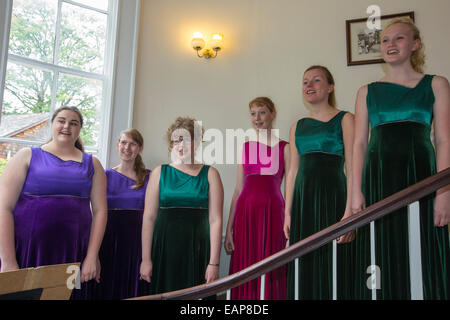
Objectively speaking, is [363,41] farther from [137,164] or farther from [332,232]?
[332,232]

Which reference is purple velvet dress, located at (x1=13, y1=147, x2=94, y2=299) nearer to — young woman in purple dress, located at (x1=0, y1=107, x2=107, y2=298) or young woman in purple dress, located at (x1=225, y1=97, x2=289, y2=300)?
young woman in purple dress, located at (x1=0, y1=107, x2=107, y2=298)

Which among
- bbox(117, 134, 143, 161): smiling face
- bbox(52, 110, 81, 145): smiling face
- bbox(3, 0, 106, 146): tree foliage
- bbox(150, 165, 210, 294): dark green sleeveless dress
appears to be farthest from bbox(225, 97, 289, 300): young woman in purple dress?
bbox(3, 0, 106, 146): tree foliage

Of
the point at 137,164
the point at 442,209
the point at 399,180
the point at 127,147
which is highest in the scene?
the point at 127,147

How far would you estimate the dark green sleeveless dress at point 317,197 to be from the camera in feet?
6.33

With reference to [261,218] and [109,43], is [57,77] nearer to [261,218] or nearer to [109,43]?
[109,43]

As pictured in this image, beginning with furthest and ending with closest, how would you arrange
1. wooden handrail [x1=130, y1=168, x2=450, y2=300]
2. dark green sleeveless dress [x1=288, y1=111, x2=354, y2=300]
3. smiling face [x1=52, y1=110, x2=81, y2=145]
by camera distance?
smiling face [x1=52, y1=110, x2=81, y2=145], dark green sleeveless dress [x1=288, y1=111, x2=354, y2=300], wooden handrail [x1=130, y1=168, x2=450, y2=300]

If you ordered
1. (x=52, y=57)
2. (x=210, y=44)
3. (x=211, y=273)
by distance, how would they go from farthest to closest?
(x=210, y=44) → (x=52, y=57) → (x=211, y=273)

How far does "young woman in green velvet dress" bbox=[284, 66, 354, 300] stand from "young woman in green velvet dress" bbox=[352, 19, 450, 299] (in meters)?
0.22

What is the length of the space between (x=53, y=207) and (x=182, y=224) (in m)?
0.77

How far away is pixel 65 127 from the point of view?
2.20 m

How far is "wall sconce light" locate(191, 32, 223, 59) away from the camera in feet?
12.4

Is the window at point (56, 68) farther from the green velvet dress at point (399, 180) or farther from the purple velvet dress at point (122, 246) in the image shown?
the green velvet dress at point (399, 180)

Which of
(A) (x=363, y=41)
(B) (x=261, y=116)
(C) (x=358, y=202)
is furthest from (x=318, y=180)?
(A) (x=363, y=41)
